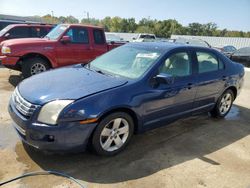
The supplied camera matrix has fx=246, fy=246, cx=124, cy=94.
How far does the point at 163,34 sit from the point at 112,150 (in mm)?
57190

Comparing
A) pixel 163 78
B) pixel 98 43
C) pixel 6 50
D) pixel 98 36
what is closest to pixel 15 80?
pixel 6 50

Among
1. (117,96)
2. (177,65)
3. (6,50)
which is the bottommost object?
(117,96)

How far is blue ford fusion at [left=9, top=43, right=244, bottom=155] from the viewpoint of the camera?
292cm

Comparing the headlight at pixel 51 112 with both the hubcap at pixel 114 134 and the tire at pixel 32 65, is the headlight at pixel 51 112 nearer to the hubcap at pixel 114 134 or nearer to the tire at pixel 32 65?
the hubcap at pixel 114 134

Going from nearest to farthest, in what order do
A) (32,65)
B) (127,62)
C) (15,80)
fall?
(127,62), (32,65), (15,80)

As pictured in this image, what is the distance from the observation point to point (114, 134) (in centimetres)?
339

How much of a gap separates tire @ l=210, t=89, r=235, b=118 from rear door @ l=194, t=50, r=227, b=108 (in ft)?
0.94

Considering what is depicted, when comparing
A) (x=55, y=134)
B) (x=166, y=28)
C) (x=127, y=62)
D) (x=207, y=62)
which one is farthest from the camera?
(x=166, y=28)

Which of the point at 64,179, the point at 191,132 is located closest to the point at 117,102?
the point at 64,179

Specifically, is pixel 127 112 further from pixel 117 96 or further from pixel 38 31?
pixel 38 31

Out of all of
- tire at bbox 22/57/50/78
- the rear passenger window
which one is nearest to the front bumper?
tire at bbox 22/57/50/78

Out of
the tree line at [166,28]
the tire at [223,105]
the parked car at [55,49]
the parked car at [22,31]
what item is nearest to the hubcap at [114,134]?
the tire at [223,105]

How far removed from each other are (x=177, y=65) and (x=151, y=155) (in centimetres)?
155

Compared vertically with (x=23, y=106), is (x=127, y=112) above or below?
below
